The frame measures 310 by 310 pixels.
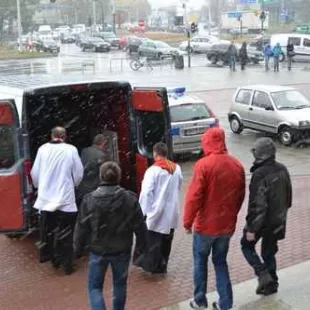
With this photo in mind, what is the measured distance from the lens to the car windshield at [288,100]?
57.4 feet

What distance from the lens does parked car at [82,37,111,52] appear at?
2492 inches

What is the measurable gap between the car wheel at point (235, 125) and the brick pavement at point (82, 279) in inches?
378

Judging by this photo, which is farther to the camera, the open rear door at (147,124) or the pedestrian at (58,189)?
the open rear door at (147,124)

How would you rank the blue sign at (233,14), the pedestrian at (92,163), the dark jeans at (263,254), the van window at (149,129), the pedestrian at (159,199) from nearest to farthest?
1. the dark jeans at (263,254)
2. the pedestrian at (159,199)
3. the pedestrian at (92,163)
4. the van window at (149,129)
5. the blue sign at (233,14)

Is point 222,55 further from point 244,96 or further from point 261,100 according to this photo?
point 261,100

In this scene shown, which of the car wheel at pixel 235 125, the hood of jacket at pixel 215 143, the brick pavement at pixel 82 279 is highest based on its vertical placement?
the hood of jacket at pixel 215 143

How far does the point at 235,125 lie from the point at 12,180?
11938mm

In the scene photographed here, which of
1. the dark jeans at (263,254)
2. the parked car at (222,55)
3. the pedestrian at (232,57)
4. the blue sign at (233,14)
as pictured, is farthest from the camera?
the blue sign at (233,14)

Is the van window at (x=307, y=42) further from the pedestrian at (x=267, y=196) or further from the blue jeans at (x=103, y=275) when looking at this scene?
the blue jeans at (x=103, y=275)

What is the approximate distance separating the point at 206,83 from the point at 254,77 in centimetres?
428

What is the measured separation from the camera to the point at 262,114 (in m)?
17.7

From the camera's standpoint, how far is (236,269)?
7699mm

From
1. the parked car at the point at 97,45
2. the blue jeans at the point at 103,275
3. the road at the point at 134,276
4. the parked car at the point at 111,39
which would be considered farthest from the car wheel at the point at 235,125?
the parked car at the point at 111,39

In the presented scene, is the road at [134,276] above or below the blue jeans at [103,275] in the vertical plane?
below
